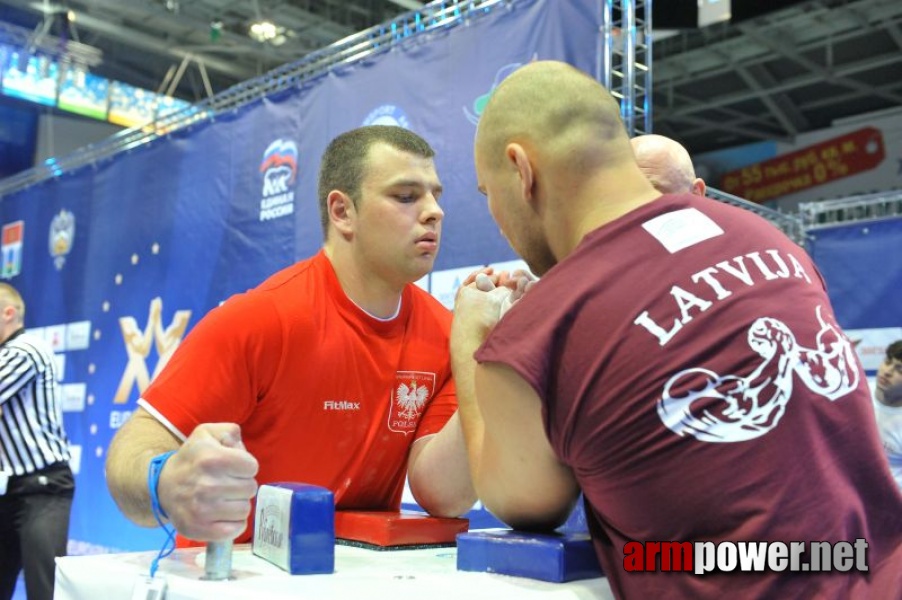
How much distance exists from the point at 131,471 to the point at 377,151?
0.91 meters

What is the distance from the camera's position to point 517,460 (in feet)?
3.34

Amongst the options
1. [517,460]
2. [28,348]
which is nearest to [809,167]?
[28,348]

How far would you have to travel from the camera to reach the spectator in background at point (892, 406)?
14.6ft

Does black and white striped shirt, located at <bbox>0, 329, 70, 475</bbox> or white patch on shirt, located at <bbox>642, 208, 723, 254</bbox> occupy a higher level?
white patch on shirt, located at <bbox>642, 208, 723, 254</bbox>

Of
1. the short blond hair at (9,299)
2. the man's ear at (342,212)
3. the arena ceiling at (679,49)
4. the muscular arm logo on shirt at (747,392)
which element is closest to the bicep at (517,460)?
the muscular arm logo on shirt at (747,392)

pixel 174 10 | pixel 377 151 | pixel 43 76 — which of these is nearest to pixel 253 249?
pixel 377 151

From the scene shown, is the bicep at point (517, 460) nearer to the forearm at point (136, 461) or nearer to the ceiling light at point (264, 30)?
the forearm at point (136, 461)

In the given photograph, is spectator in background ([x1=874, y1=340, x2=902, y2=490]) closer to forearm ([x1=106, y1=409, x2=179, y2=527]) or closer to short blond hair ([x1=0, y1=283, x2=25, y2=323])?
forearm ([x1=106, y1=409, x2=179, y2=527])

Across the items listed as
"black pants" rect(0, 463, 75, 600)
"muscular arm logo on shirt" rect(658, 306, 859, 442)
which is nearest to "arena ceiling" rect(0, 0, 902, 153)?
"black pants" rect(0, 463, 75, 600)

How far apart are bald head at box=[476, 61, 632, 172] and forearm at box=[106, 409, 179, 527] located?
675 mm

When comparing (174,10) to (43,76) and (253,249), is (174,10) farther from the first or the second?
(253,249)

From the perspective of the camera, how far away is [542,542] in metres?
1.02

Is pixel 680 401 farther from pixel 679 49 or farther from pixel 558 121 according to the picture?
pixel 679 49

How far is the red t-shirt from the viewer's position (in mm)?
1515
